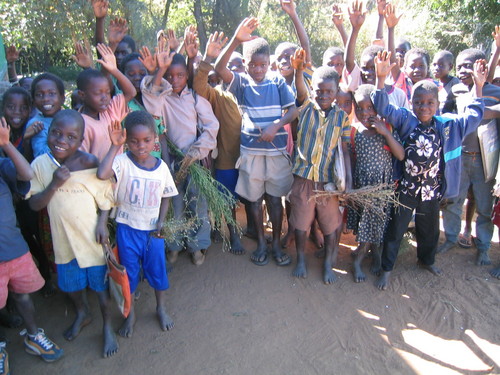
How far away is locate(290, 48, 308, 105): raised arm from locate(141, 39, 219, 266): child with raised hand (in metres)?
0.81

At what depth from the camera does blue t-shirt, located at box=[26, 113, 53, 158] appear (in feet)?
9.02

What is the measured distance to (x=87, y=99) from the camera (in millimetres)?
2893

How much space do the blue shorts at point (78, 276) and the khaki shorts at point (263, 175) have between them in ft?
5.14

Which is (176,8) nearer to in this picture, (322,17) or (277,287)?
(322,17)

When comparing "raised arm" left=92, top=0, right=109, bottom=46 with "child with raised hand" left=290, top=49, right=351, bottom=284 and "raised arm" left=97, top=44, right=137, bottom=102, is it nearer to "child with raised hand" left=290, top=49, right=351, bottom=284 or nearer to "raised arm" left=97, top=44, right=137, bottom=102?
"raised arm" left=97, top=44, right=137, bottom=102

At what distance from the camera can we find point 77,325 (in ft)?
9.60

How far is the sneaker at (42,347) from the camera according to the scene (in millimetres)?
2689

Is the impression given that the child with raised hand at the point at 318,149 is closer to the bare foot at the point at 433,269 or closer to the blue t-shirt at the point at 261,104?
the blue t-shirt at the point at 261,104

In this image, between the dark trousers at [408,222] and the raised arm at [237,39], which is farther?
the dark trousers at [408,222]

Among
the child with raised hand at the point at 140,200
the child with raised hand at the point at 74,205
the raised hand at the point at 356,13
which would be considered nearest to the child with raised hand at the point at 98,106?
the child with raised hand at the point at 140,200

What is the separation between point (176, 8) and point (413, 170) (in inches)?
644

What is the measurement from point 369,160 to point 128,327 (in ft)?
7.93

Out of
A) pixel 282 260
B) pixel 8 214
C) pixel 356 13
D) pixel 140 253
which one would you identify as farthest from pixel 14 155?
pixel 356 13

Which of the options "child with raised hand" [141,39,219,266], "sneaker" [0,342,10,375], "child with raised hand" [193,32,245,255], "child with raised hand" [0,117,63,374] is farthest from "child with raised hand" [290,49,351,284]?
"sneaker" [0,342,10,375]
